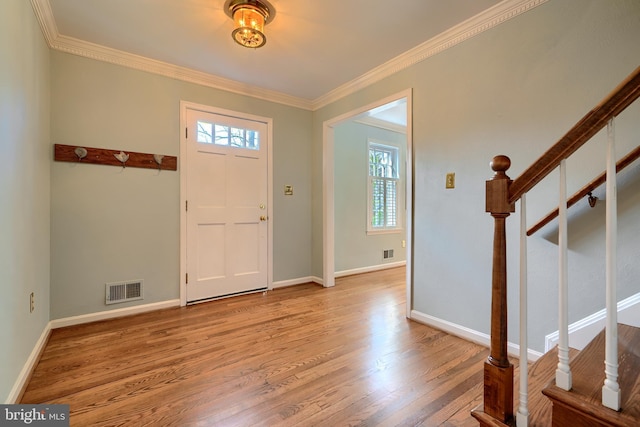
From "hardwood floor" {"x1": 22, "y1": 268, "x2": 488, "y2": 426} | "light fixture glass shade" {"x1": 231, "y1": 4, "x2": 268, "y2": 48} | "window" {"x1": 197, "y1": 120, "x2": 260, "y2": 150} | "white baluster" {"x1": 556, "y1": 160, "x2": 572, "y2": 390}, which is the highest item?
"light fixture glass shade" {"x1": 231, "y1": 4, "x2": 268, "y2": 48}

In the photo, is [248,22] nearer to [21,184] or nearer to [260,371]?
[21,184]

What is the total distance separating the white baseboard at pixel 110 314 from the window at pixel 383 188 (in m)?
3.01

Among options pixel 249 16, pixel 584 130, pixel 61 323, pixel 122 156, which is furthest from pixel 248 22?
pixel 61 323

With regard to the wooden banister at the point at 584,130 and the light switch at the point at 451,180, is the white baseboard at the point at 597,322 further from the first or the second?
the light switch at the point at 451,180

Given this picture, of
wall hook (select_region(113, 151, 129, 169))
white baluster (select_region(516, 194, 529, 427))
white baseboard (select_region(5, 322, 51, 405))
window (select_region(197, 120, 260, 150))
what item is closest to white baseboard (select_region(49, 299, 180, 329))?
white baseboard (select_region(5, 322, 51, 405))

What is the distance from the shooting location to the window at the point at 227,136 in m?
3.15

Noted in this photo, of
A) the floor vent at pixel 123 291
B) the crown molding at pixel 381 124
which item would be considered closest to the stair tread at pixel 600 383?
the floor vent at pixel 123 291

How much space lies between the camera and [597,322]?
5.02 feet

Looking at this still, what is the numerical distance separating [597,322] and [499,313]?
1.03m

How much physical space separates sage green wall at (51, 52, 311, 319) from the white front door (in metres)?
0.17

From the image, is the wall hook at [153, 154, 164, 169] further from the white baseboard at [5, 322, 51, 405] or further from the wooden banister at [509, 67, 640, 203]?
the wooden banister at [509, 67, 640, 203]

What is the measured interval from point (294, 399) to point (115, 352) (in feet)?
4.70

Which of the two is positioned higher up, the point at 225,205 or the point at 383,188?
the point at 383,188

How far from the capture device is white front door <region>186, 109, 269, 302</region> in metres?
3.09
